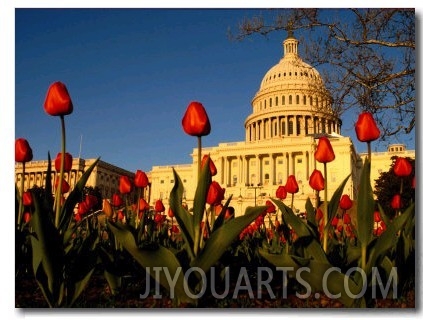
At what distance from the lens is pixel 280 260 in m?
3.28

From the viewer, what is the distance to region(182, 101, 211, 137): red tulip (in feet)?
9.45

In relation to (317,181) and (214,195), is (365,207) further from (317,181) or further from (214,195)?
(214,195)

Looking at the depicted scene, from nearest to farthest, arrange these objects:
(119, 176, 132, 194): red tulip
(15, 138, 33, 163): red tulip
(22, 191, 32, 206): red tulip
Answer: (15, 138, 33, 163): red tulip < (22, 191, 32, 206): red tulip < (119, 176, 132, 194): red tulip

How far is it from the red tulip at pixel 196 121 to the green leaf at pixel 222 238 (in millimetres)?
563

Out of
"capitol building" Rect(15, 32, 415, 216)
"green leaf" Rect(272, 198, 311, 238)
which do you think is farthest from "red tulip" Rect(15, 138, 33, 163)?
"capitol building" Rect(15, 32, 415, 216)

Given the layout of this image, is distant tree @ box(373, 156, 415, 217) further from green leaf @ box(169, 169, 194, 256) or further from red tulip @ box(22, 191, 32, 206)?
red tulip @ box(22, 191, 32, 206)

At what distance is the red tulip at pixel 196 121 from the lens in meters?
2.88

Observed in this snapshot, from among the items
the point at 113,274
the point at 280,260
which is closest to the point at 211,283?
the point at 280,260

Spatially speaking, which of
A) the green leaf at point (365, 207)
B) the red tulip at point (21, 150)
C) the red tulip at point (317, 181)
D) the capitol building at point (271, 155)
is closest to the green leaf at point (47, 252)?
the red tulip at point (21, 150)

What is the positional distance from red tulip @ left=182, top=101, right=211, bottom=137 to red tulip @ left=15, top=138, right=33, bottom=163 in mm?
1420

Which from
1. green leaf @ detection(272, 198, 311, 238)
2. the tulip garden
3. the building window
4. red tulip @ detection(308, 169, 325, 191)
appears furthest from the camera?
the building window

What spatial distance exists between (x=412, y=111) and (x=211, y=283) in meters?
3.91

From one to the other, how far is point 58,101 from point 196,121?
0.88 metres

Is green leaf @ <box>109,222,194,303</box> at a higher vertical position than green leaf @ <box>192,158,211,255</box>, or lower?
lower
